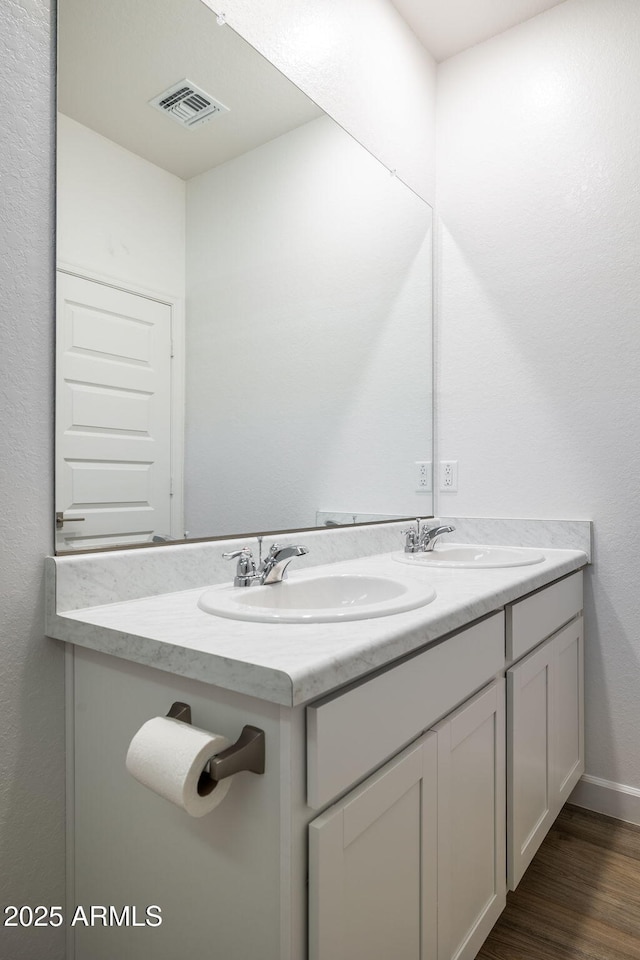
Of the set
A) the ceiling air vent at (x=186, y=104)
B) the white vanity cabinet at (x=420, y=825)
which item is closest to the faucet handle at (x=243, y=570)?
the white vanity cabinet at (x=420, y=825)

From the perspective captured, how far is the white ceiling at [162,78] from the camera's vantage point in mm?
1114

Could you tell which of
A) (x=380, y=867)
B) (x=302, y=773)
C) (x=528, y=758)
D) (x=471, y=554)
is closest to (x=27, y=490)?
(x=302, y=773)

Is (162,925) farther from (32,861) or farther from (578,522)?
(578,522)

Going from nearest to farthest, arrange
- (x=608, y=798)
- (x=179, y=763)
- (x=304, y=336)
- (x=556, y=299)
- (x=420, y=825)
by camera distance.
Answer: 1. (x=179, y=763)
2. (x=420, y=825)
3. (x=304, y=336)
4. (x=608, y=798)
5. (x=556, y=299)

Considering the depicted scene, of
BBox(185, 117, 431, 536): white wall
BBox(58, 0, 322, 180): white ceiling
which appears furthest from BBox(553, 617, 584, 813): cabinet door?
BBox(58, 0, 322, 180): white ceiling

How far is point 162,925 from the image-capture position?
92 centimetres

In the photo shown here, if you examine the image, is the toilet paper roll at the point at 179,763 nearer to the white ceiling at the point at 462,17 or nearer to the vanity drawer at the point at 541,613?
the vanity drawer at the point at 541,613

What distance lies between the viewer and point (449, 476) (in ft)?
7.18

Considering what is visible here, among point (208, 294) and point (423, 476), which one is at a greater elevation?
point (208, 294)

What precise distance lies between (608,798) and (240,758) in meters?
1.60

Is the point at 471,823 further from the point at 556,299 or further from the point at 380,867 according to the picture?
the point at 556,299

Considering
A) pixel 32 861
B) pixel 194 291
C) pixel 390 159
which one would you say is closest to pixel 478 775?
pixel 32 861

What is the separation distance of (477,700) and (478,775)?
0.50ft

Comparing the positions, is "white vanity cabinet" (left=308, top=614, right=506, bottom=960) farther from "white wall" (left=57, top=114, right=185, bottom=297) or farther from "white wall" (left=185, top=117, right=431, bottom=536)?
"white wall" (left=57, top=114, right=185, bottom=297)
